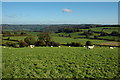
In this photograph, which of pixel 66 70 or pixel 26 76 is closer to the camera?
pixel 26 76

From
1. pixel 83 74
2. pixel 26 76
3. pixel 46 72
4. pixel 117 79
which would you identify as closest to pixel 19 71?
pixel 26 76

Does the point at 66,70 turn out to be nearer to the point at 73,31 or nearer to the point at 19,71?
the point at 19,71

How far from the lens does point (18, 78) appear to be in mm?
6211

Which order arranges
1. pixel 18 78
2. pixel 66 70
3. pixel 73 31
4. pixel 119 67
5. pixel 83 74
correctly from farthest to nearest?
pixel 73 31 → pixel 119 67 → pixel 66 70 → pixel 83 74 → pixel 18 78

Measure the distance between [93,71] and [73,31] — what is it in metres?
60.2

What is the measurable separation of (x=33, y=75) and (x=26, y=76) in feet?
1.02

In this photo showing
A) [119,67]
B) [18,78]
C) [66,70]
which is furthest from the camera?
[119,67]

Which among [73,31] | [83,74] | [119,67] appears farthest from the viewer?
[73,31]

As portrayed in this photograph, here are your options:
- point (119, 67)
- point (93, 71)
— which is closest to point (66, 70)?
point (93, 71)

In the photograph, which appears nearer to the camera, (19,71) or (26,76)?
(26,76)

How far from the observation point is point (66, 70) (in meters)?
7.24

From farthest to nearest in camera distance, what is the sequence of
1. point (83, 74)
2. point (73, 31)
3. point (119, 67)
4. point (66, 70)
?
point (73, 31) → point (119, 67) → point (66, 70) → point (83, 74)

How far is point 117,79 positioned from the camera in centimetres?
641

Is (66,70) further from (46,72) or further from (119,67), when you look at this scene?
(119,67)
